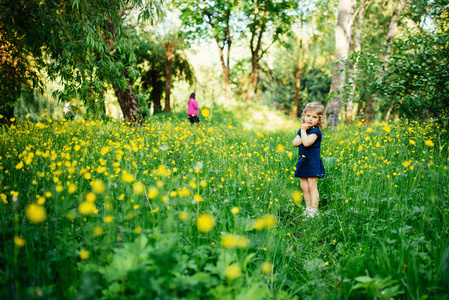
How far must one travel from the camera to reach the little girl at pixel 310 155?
3.25 m

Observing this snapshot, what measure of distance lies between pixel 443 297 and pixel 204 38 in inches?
570

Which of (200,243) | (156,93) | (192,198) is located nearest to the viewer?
(200,243)

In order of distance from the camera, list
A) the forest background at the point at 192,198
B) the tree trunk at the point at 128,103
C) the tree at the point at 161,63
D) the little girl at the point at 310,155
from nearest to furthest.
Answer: the forest background at the point at 192,198, the little girl at the point at 310,155, the tree trunk at the point at 128,103, the tree at the point at 161,63

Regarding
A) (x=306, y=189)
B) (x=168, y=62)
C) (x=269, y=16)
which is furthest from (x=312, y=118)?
(x=168, y=62)

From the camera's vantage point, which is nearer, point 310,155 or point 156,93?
point 310,155

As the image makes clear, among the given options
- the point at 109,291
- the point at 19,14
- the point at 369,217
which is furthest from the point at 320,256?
the point at 19,14

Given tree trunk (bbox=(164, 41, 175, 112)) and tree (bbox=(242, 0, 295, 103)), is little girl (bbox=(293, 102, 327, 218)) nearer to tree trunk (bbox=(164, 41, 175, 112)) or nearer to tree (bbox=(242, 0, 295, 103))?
tree (bbox=(242, 0, 295, 103))

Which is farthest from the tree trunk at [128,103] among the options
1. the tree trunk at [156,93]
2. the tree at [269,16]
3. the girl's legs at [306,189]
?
the tree trunk at [156,93]

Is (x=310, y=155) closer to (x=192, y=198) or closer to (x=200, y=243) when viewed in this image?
(x=192, y=198)

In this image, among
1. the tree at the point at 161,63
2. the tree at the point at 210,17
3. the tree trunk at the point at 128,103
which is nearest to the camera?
the tree trunk at the point at 128,103

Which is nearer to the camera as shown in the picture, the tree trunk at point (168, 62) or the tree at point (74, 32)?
the tree at point (74, 32)

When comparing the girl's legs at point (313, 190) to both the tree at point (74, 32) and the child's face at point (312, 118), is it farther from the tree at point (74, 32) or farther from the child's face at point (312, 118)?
the tree at point (74, 32)

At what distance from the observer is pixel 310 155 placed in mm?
3326

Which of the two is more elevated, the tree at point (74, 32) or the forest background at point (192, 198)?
the tree at point (74, 32)
